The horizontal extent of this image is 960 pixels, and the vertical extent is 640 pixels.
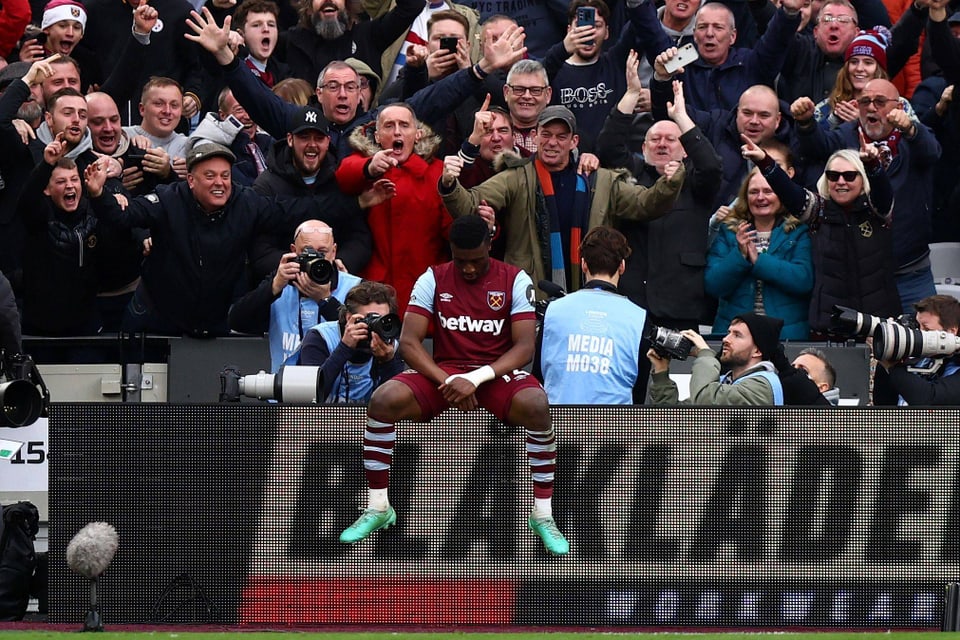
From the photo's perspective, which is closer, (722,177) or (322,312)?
(322,312)

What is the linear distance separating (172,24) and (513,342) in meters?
6.33

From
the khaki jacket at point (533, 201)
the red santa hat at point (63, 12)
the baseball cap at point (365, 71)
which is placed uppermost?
the red santa hat at point (63, 12)

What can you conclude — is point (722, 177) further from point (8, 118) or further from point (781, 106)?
point (8, 118)

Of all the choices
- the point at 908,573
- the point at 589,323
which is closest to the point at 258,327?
the point at 589,323

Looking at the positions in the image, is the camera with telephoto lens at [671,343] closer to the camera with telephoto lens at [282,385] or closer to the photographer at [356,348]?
the photographer at [356,348]

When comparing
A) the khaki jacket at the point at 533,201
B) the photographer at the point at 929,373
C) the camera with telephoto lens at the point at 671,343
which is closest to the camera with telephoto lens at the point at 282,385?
the camera with telephoto lens at the point at 671,343

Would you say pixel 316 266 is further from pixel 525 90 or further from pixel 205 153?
pixel 525 90

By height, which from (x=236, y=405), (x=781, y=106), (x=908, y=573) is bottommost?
(x=908, y=573)

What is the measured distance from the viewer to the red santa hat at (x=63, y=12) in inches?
559

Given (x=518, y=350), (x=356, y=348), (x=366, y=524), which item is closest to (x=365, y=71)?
(x=356, y=348)

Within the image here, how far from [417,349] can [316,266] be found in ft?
6.89

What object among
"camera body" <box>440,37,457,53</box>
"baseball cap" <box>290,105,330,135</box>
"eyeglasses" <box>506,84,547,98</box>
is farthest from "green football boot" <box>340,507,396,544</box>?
"camera body" <box>440,37,457,53</box>

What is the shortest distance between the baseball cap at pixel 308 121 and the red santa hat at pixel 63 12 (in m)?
2.53

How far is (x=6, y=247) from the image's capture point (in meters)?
12.8
